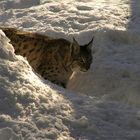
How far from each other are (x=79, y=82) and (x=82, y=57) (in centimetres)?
40

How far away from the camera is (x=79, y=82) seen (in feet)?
26.4

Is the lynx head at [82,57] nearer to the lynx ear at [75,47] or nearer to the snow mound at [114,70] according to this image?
the lynx ear at [75,47]

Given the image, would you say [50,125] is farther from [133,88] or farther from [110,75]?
[110,75]

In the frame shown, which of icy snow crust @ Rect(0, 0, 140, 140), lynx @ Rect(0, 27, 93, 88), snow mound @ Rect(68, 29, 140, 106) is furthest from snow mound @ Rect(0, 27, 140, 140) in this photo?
lynx @ Rect(0, 27, 93, 88)

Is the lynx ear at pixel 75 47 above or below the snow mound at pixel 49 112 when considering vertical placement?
below

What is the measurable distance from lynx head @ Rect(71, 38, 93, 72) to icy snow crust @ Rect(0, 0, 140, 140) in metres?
0.16

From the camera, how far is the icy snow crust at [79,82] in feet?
15.9

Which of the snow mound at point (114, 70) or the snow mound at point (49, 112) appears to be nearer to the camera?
the snow mound at point (49, 112)

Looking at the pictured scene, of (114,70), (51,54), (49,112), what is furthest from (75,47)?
(49,112)

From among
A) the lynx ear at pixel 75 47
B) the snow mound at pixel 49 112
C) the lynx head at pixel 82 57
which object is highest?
the snow mound at pixel 49 112

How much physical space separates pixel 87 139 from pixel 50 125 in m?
0.38

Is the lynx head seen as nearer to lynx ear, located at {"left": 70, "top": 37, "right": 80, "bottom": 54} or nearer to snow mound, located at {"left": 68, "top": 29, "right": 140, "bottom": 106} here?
lynx ear, located at {"left": 70, "top": 37, "right": 80, "bottom": 54}

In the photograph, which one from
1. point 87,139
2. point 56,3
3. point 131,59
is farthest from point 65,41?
point 87,139

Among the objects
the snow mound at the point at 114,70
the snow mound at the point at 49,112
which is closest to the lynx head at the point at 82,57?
the snow mound at the point at 114,70
